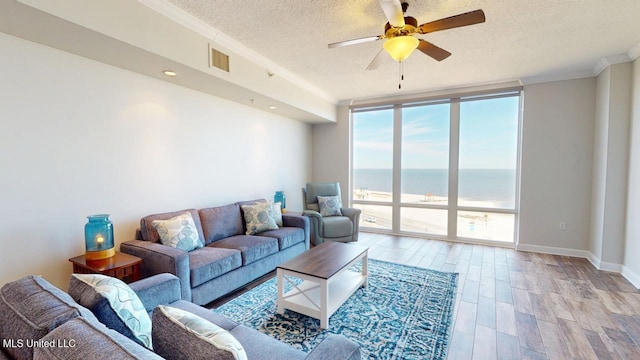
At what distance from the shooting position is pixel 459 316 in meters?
2.50

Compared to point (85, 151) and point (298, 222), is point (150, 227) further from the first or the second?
point (298, 222)

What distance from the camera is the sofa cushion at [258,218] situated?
3.63m

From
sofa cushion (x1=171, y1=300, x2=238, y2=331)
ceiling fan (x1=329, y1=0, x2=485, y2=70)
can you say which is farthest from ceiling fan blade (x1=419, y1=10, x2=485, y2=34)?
sofa cushion (x1=171, y1=300, x2=238, y2=331)

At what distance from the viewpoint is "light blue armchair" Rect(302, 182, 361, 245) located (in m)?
4.48

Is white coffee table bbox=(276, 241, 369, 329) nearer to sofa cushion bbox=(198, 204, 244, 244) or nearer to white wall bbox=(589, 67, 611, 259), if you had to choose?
sofa cushion bbox=(198, 204, 244, 244)

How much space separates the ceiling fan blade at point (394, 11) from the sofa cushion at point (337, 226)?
3.07m

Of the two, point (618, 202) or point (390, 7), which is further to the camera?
point (618, 202)

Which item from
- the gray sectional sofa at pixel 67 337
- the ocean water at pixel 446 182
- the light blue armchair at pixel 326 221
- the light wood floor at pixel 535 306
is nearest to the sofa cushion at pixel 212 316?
the gray sectional sofa at pixel 67 337

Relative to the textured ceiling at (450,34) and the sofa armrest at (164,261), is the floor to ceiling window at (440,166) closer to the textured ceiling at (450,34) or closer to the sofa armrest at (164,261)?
the textured ceiling at (450,34)

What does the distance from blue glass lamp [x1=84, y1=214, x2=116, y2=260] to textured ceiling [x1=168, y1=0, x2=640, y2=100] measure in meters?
1.96

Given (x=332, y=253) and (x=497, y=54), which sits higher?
(x=497, y=54)

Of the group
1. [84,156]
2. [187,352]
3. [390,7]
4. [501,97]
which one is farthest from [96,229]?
[501,97]

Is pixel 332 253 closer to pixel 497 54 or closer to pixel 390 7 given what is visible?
pixel 390 7

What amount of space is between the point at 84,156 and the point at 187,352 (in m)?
2.44
